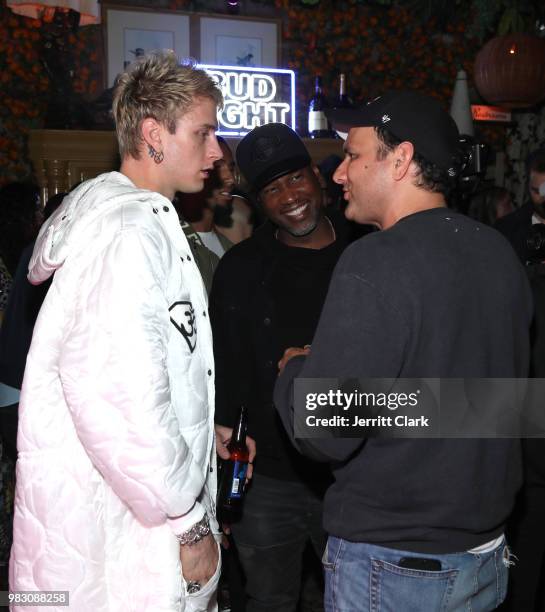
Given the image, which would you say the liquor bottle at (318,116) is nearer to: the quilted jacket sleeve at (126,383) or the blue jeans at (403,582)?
the quilted jacket sleeve at (126,383)

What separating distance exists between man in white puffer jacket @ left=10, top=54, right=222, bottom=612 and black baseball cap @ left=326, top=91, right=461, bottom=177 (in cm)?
43

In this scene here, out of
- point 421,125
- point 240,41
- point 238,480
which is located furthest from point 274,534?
point 240,41

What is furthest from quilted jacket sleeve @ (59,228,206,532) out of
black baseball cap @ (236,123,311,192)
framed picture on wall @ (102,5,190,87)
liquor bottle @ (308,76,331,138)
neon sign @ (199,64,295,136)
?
framed picture on wall @ (102,5,190,87)

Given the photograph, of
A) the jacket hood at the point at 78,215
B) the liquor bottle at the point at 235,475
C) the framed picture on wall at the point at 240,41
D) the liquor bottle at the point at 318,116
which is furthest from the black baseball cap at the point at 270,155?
the framed picture on wall at the point at 240,41

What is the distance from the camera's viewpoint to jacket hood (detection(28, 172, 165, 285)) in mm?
1441

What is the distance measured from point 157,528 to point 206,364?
1.21 ft

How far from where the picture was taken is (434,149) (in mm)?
1466

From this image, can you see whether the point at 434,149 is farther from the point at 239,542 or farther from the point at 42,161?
the point at 42,161

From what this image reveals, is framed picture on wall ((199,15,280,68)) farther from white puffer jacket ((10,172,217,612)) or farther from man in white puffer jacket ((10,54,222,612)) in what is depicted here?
white puffer jacket ((10,172,217,612))

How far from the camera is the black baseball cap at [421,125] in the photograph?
1466mm

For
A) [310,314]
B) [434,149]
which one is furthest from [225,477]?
[434,149]

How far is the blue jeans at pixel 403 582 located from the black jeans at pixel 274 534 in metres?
0.76

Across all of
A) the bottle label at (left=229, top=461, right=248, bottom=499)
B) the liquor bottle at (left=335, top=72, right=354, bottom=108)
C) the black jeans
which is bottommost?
the black jeans

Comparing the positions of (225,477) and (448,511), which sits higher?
(448,511)
